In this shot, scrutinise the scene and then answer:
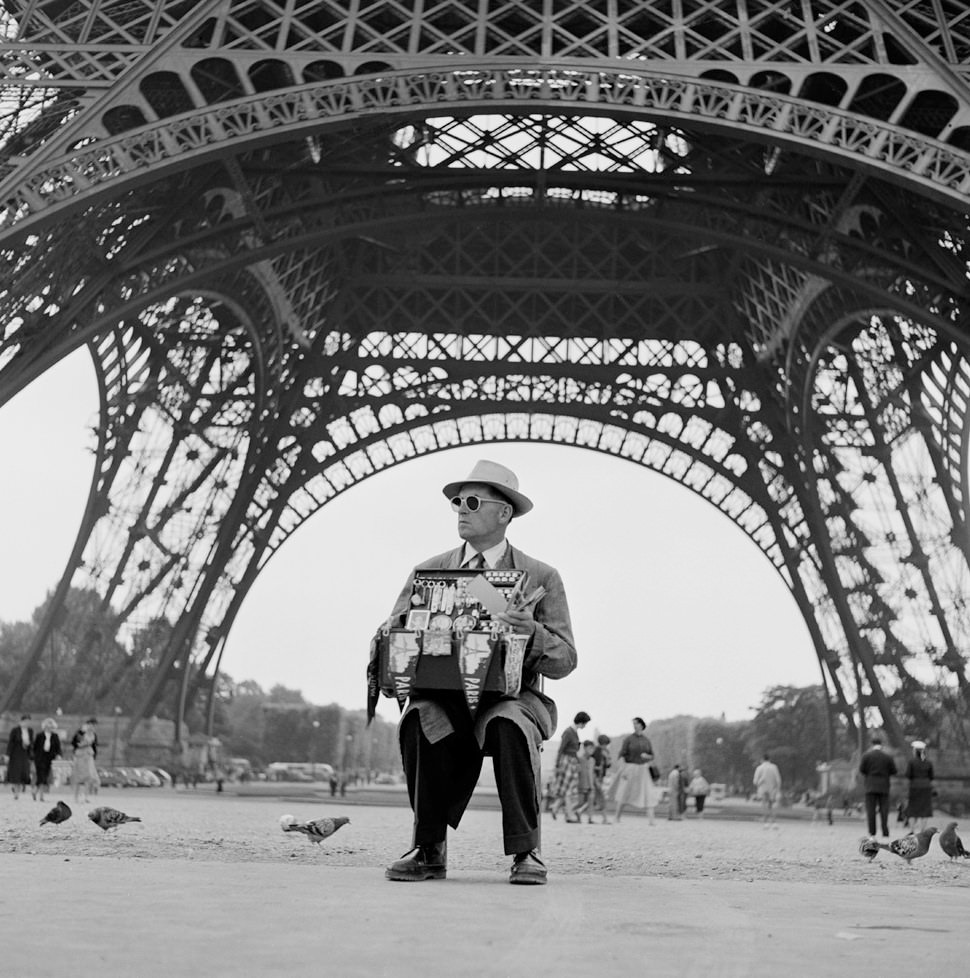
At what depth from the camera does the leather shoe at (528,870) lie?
5.37 meters

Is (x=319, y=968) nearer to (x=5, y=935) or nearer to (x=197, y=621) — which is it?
(x=5, y=935)

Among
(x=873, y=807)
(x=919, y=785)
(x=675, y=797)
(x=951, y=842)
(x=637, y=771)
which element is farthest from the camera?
(x=675, y=797)

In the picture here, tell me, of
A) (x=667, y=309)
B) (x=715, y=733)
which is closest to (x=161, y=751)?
(x=667, y=309)

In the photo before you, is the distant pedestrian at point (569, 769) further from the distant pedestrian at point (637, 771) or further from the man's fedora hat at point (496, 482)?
the man's fedora hat at point (496, 482)

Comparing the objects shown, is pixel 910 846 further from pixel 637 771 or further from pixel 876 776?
pixel 637 771

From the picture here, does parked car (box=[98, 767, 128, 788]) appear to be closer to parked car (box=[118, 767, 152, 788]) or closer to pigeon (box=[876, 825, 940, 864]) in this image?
parked car (box=[118, 767, 152, 788])

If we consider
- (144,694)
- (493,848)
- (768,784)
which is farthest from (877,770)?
(144,694)

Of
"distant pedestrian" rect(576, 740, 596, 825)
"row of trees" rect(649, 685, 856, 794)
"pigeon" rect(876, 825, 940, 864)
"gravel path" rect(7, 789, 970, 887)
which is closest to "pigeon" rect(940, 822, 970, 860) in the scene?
"gravel path" rect(7, 789, 970, 887)

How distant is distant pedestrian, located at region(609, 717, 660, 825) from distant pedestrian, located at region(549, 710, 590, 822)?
69 centimetres

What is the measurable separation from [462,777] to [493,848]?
5.75 metres

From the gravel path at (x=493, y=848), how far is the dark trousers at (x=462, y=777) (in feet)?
2.06

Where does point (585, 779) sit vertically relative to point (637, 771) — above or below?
below

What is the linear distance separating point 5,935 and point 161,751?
36.3 metres

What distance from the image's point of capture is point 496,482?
5.92m
